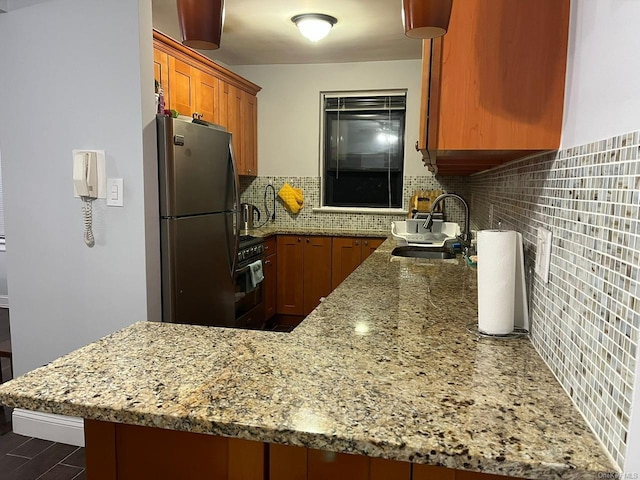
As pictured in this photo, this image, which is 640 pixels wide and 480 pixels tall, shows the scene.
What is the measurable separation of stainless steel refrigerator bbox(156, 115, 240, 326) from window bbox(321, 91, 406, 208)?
1.92m

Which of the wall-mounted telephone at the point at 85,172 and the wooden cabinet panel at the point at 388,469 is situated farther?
the wall-mounted telephone at the point at 85,172

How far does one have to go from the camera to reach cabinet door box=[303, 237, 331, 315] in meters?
4.26

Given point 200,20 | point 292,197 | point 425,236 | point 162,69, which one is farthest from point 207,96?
point 200,20

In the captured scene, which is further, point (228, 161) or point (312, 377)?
point (228, 161)

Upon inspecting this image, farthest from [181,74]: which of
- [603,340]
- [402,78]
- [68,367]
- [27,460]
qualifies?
[603,340]

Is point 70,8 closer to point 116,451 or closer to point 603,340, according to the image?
point 116,451

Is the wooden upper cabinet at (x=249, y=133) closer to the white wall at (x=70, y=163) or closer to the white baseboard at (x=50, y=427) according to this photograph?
the white wall at (x=70, y=163)

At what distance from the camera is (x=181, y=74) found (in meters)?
3.35

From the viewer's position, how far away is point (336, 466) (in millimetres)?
802

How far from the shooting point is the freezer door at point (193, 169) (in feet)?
7.52

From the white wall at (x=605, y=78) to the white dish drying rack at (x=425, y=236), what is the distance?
227 cm

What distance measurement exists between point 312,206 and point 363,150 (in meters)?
0.78

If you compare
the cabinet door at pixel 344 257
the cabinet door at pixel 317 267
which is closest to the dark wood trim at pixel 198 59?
the cabinet door at pixel 317 267

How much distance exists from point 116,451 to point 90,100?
1786 mm
